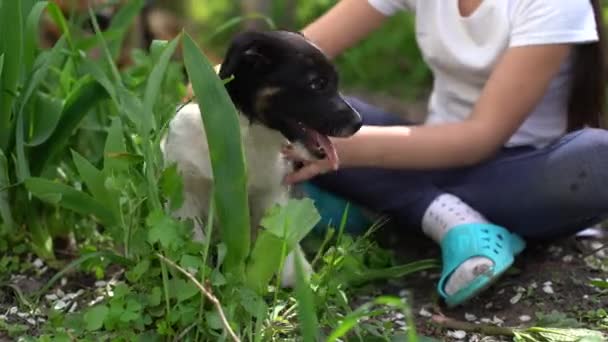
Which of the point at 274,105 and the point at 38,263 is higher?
the point at 274,105

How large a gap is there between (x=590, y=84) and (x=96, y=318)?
1.27 meters

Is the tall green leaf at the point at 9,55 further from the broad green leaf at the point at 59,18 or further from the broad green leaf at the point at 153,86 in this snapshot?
the broad green leaf at the point at 153,86

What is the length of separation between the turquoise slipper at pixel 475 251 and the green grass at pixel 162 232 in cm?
15

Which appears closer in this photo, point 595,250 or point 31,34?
point 31,34

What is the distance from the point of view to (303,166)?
205 cm

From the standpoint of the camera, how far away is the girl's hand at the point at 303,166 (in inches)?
75.5

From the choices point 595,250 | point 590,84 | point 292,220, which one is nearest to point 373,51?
point 590,84

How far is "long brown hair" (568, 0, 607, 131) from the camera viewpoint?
230 cm

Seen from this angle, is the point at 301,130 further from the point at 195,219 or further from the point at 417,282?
the point at 417,282

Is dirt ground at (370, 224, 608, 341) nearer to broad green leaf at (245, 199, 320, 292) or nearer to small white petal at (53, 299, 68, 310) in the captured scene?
broad green leaf at (245, 199, 320, 292)

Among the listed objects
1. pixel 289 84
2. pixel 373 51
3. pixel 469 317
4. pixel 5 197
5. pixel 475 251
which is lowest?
pixel 373 51

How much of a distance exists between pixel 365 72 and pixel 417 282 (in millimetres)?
1887

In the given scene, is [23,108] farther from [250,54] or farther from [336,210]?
[336,210]

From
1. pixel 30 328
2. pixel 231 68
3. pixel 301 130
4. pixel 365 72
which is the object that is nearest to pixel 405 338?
pixel 301 130
